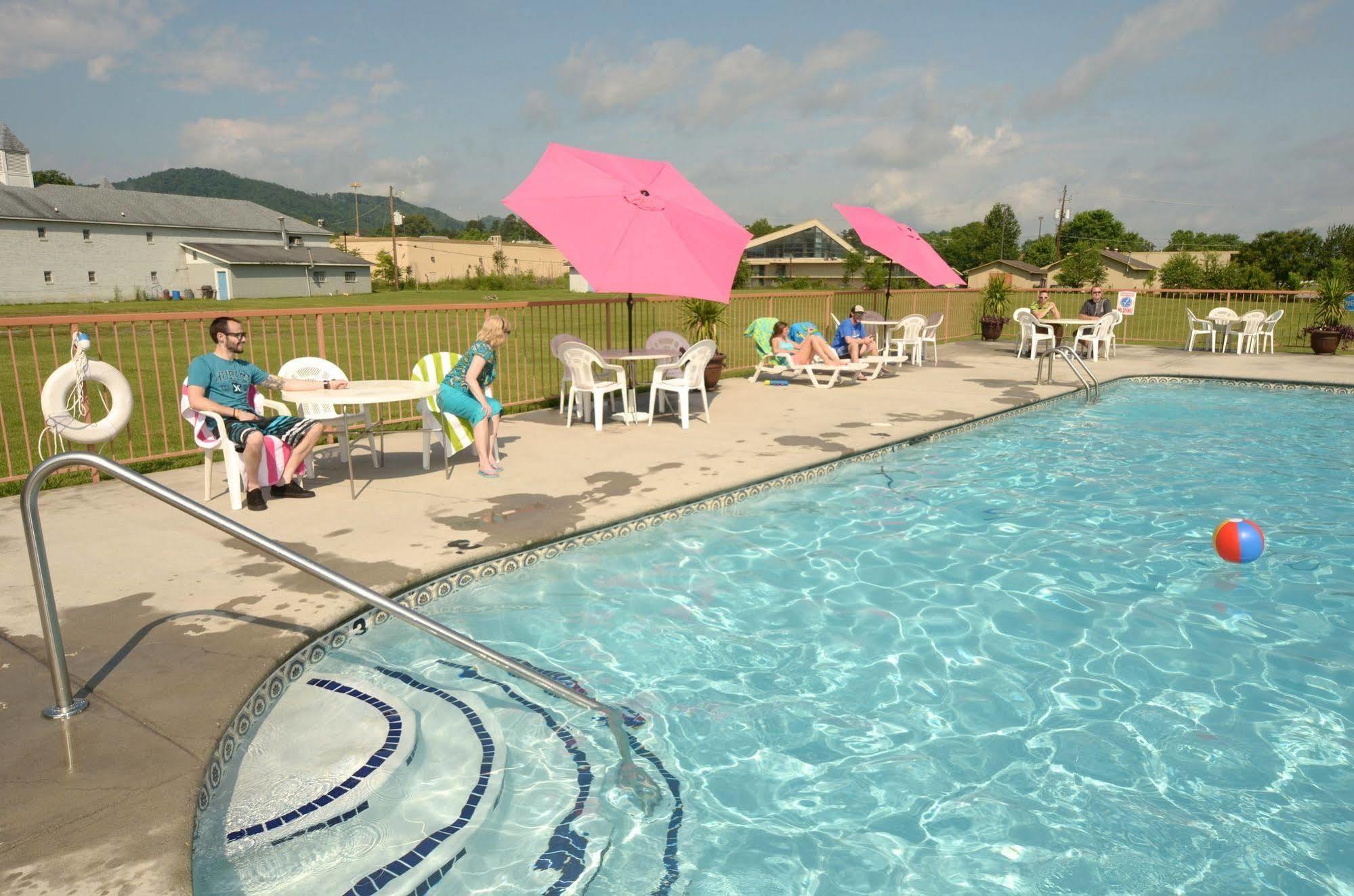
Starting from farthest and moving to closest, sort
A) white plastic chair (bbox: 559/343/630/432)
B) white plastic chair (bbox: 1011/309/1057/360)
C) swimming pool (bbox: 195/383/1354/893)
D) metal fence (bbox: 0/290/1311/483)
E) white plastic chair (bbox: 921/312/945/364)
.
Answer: white plastic chair (bbox: 1011/309/1057/360) → white plastic chair (bbox: 921/312/945/364) → white plastic chair (bbox: 559/343/630/432) → metal fence (bbox: 0/290/1311/483) → swimming pool (bbox: 195/383/1354/893)

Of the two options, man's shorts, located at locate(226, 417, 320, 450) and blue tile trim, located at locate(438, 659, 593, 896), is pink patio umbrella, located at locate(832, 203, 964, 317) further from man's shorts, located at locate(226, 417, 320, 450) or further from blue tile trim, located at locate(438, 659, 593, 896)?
blue tile trim, located at locate(438, 659, 593, 896)

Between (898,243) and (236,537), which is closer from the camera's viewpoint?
(236,537)

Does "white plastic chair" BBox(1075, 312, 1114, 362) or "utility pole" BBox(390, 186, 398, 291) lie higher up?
"utility pole" BBox(390, 186, 398, 291)

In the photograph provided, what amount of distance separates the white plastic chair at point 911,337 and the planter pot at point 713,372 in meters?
4.04

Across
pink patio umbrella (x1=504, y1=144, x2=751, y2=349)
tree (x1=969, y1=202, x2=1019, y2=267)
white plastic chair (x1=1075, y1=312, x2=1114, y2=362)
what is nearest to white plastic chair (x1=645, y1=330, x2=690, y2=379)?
pink patio umbrella (x1=504, y1=144, x2=751, y2=349)

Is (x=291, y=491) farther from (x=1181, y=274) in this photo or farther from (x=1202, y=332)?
(x=1181, y=274)

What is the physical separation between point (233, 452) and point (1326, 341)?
19500 millimetres

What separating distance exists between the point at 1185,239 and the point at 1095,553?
132 metres

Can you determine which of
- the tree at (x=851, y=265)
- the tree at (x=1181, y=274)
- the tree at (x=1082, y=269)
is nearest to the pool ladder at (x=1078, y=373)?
the tree at (x=1082, y=269)

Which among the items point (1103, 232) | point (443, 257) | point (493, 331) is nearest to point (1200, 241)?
point (1103, 232)

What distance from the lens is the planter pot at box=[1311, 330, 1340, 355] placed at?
16.7 m

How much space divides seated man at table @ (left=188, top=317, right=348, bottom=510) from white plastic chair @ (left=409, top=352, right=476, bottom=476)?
989 millimetres

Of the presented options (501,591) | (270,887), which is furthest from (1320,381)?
(270,887)

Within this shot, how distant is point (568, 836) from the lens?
119 inches
